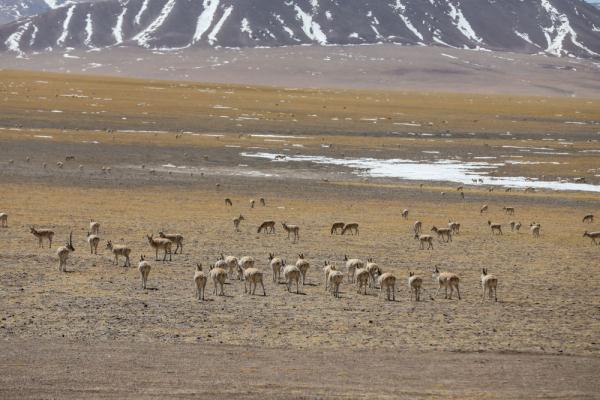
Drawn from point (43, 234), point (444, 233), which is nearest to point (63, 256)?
point (43, 234)

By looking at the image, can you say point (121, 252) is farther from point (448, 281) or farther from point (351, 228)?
point (351, 228)

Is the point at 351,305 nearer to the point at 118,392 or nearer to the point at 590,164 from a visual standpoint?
the point at 118,392

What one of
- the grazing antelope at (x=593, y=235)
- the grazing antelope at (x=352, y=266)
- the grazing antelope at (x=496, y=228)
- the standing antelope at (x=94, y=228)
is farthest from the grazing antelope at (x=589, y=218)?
the standing antelope at (x=94, y=228)

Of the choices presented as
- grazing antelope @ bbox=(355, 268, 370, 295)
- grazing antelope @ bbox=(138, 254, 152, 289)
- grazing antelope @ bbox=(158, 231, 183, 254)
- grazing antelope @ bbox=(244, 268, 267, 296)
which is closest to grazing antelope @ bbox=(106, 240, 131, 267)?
grazing antelope @ bbox=(158, 231, 183, 254)

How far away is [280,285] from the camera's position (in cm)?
2339

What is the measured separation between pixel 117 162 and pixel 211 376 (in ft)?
140

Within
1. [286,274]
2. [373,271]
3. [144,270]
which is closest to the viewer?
[144,270]

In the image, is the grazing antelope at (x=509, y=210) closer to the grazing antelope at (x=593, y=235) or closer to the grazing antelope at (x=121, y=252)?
the grazing antelope at (x=593, y=235)

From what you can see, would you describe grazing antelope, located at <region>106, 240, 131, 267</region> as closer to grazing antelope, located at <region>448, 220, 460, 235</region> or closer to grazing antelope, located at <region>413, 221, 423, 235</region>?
grazing antelope, located at <region>413, 221, 423, 235</region>

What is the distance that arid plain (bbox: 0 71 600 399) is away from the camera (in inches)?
603

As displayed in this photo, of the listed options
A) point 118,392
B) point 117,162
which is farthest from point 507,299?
point 117,162

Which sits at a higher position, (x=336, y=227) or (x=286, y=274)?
(x=286, y=274)

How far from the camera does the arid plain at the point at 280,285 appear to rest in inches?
603

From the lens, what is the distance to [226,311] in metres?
19.9
